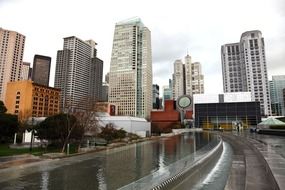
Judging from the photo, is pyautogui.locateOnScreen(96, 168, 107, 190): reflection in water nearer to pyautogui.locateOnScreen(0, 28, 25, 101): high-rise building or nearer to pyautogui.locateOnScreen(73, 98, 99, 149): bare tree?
pyautogui.locateOnScreen(73, 98, 99, 149): bare tree

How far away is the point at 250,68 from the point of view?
168250 millimetres

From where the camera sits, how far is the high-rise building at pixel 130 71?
183 m

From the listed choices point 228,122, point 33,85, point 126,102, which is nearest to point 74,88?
point 126,102

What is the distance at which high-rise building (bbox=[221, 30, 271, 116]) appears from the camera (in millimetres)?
162750

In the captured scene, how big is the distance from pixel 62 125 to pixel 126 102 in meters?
155

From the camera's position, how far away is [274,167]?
9.03m

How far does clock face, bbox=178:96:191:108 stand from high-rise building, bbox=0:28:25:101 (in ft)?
372

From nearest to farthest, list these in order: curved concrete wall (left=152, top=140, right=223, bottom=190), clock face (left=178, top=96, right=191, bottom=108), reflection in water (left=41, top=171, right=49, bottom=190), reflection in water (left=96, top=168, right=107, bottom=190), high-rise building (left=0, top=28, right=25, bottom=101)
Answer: curved concrete wall (left=152, top=140, right=223, bottom=190)
reflection in water (left=96, top=168, right=107, bottom=190)
reflection in water (left=41, top=171, right=49, bottom=190)
high-rise building (left=0, top=28, right=25, bottom=101)
clock face (left=178, top=96, right=191, bottom=108)

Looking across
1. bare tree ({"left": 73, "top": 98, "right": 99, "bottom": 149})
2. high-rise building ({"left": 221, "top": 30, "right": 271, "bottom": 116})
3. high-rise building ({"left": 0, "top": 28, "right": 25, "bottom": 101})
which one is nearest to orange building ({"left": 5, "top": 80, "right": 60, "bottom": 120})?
high-rise building ({"left": 0, "top": 28, "right": 25, "bottom": 101})

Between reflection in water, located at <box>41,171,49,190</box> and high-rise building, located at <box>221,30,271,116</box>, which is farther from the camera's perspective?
high-rise building, located at <box>221,30,271,116</box>

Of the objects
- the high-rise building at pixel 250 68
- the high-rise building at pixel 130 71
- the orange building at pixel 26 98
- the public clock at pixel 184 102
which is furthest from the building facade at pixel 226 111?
the orange building at pixel 26 98

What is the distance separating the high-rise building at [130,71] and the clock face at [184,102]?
35596 millimetres

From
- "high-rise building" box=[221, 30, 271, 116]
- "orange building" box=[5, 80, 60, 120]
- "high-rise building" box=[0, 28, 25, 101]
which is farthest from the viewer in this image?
"high-rise building" box=[221, 30, 271, 116]

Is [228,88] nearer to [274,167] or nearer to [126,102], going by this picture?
[126,102]
